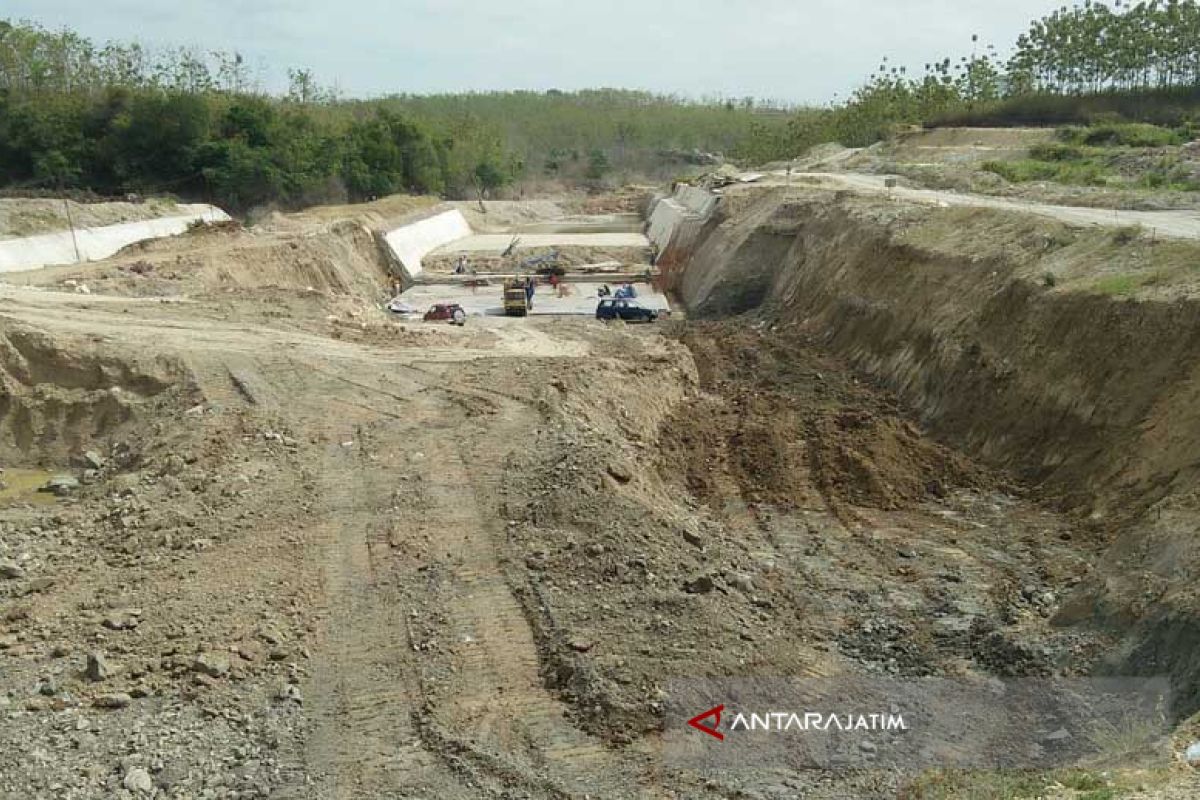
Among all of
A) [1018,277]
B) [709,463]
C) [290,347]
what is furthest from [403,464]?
[1018,277]

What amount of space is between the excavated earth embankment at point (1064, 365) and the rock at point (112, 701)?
36.7 ft

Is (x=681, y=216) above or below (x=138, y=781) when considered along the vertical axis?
above

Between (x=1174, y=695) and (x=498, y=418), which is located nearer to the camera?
(x=1174, y=695)

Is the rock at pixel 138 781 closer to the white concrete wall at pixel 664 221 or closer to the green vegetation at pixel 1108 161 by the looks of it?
the green vegetation at pixel 1108 161

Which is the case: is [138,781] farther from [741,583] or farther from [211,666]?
[741,583]

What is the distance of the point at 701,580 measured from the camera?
13852 millimetres

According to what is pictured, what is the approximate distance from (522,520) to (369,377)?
9230mm

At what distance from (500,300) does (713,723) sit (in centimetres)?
3517

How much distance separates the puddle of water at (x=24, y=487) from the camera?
1974cm

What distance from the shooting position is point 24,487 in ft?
67.6

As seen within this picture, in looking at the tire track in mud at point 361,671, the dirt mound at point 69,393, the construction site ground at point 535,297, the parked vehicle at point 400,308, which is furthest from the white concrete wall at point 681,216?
the tire track in mud at point 361,671

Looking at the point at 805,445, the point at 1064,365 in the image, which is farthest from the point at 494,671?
the point at 1064,365

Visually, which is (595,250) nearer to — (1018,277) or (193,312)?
(193,312)

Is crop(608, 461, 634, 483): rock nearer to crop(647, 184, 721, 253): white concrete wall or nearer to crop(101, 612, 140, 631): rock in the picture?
crop(101, 612, 140, 631): rock
